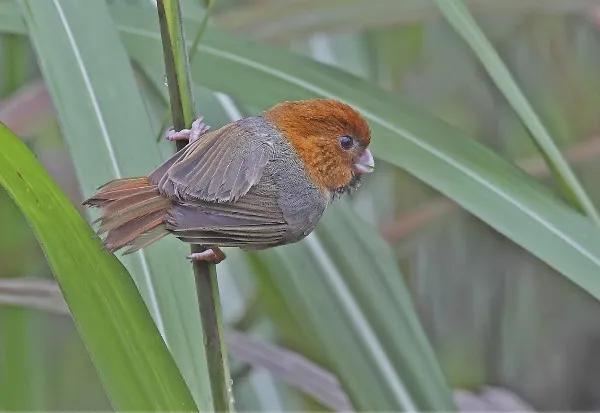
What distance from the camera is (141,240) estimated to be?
854 mm

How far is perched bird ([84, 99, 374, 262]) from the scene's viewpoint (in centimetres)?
88

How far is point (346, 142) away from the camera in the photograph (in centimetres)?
113

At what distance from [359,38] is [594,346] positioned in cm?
104

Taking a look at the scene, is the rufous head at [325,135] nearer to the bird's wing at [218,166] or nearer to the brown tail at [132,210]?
the bird's wing at [218,166]

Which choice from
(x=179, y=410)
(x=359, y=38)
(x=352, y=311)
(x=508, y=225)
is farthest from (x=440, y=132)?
(x=359, y=38)

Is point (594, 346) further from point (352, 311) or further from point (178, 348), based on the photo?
point (178, 348)

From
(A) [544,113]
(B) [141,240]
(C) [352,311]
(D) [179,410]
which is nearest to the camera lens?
(D) [179,410]

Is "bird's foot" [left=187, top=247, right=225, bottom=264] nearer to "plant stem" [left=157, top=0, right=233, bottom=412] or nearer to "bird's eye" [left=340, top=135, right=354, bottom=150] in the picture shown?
"plant stem" [left=157, top=0, right=233, bottom=412]

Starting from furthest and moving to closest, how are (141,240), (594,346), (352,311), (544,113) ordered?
1. (594,346)
2. (544,113)
3. (352,311)
4. (141,240)

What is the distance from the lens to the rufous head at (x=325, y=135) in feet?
3.61

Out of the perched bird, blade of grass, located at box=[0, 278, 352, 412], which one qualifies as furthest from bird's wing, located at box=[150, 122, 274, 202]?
blade of grass, located at box=[0, 278, 352, 412]

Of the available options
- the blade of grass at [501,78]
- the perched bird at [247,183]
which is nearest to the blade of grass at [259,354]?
the perched bird at [247,183]

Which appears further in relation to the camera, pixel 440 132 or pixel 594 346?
pixel 594 346

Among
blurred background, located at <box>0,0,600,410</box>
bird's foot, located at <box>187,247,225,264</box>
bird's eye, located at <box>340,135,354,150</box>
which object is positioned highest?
bird's foot, located at <box>187,247,225,264</box>
